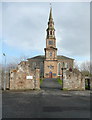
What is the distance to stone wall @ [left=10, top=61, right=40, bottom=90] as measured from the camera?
1881cm

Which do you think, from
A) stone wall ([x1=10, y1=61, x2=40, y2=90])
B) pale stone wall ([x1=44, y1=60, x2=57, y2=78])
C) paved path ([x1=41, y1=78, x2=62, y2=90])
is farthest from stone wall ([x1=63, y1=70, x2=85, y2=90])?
pale stone wall ([x1=44, y1=60, x2=57, y2=78])

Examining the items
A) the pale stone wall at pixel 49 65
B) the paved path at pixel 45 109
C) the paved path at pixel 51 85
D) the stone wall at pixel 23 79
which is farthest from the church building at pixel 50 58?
the paved path at pixel 45 109

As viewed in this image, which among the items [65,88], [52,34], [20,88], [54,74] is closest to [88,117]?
[65,88]

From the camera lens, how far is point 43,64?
56.9 meters

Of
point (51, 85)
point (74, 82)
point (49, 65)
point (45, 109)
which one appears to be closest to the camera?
point (45, 109)

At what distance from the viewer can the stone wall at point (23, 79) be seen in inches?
741

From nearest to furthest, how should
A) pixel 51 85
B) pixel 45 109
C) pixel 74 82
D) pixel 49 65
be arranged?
pixel 45 109, pixel 74 82, pixel 51 85, pixel 49 65

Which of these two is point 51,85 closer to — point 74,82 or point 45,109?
point 74,82

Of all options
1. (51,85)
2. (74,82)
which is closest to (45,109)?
(74,82)

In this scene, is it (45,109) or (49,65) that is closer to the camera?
(45,109)

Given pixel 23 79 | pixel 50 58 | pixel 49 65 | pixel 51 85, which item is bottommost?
pixel 51 85

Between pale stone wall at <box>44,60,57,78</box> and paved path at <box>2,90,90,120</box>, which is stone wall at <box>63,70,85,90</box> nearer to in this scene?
paved path at <box>2,90,90,120</box>

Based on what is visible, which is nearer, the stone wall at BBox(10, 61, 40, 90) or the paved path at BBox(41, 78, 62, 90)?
the stone wall at BBox(10, 61, 40, 90)

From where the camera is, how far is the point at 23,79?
62.0 ft
